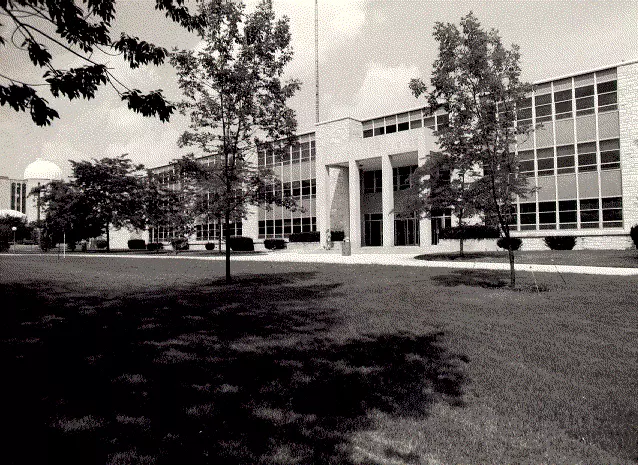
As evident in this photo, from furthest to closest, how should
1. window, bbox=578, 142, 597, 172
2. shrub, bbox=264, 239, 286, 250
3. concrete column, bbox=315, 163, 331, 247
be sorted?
shrub, bbox=264, 239, 286, 250 → concrete column, bbox=315, 163, 331, 247 → window, bbox=578, 142, 597, 172

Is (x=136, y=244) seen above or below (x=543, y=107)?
below

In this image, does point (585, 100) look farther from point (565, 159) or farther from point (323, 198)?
point (323, 198)

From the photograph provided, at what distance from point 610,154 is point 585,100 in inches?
168

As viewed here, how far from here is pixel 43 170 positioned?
9781 centimetres

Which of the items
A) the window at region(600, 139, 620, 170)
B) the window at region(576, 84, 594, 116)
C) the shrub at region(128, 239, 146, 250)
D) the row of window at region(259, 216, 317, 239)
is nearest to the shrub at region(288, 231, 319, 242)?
the row of window at region(259, 216, 317, 239)

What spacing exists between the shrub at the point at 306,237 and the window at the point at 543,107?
20304 millimetres

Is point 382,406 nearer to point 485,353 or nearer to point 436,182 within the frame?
point 485,353

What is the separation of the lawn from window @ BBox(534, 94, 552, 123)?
94.7 ft

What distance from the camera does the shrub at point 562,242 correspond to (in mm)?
29634

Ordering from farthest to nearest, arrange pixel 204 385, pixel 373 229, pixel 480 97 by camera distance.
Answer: pixel 373 229 → pixel 480 97 → pixel 204 385

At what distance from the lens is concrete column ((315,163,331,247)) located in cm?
4244

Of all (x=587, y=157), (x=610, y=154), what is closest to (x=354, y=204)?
(x=587, y=157)

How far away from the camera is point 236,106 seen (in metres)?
12.7

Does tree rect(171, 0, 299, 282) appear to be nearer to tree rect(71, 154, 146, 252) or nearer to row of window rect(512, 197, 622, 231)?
row of window rect(512, 197, 622, 231)
